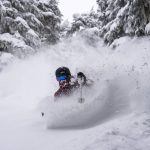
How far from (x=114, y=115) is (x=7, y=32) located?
1243 cm

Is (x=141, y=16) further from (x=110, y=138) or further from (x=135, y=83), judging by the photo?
(x=110, y=138)

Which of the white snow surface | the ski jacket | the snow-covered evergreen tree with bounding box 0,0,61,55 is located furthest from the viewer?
the snow-covered evergreen tree with bounding box 0,0,61,55

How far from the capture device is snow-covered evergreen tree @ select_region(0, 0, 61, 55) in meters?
16.9

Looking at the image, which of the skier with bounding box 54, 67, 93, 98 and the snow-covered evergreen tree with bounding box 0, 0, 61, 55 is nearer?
the skier with bounding box 54, 67, 93, 98

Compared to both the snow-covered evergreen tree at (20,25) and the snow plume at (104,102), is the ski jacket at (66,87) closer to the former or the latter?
the snow plume at (104,102)

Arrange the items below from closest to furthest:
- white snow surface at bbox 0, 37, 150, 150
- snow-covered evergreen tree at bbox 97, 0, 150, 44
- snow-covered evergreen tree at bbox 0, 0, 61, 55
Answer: white snow surface at bbox 0, 37, 150, 150 < snow-covered evergreen tree at bbox 97, 0, 150, 44 < snow-covered evergreen tree at bbox 0, 0, 61, 55

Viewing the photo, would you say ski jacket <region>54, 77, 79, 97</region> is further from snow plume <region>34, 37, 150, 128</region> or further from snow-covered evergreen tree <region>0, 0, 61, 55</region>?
snow-covered evergreen tree <region>0, 0, 61, 55</region>

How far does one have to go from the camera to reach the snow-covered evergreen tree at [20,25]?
55.5ft

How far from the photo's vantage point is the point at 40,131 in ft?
21.5

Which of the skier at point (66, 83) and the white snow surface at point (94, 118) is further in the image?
the skier at point (66, 83)

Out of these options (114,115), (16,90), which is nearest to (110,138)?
(114,115)

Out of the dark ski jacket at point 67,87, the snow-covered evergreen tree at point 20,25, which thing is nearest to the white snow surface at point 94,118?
the dark ski jacket at point 67,87

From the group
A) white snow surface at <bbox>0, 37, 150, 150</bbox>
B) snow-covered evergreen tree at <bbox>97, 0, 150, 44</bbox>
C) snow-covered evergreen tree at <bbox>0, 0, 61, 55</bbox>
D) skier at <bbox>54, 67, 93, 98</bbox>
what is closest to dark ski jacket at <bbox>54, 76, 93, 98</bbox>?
skier at <bbox>54, 67, 93, 98</bbox>

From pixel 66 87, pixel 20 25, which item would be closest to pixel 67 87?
pixel 66 87
